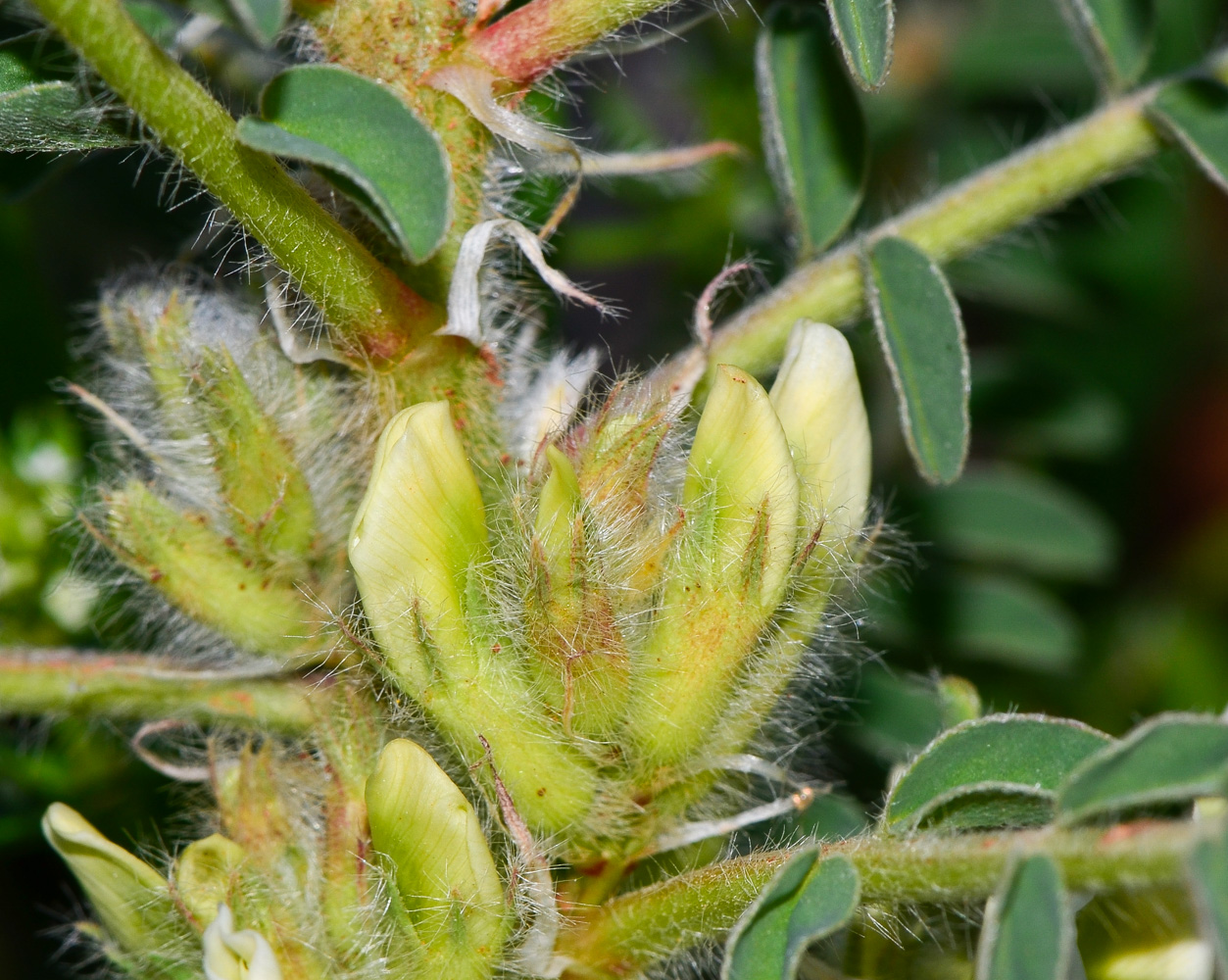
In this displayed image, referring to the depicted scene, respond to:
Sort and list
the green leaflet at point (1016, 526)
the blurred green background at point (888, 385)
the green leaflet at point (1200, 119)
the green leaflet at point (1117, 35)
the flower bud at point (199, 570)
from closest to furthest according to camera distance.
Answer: the flower bud at point (199, 570) < the green leaflet at point (1200, 119) < the green leaflet at point (1117, 35) < the blurred green background at point (888, 385) < the green leaflet at point (1016, 526)

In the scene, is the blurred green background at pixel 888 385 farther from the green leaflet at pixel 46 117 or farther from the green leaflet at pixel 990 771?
the green leaflet at pixel 46 117

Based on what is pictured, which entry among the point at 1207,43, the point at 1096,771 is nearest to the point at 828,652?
the point at 1096,771

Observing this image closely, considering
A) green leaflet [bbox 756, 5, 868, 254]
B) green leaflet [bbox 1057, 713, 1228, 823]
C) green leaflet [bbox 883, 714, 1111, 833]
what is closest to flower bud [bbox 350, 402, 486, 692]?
green leaflet [bbox 883, 714, 1111, 833]

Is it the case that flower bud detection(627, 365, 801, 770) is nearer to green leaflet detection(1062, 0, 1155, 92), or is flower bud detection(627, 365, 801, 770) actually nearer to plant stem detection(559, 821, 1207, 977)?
plant stem detection(559, 821, 1207, 977)

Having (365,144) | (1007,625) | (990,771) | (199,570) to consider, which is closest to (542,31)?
(365,144)

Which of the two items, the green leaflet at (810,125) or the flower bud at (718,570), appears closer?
the flower bud at (718,570)

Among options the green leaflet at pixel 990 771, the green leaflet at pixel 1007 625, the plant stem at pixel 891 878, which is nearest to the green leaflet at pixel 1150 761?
the plant stem at pixel 891 878
